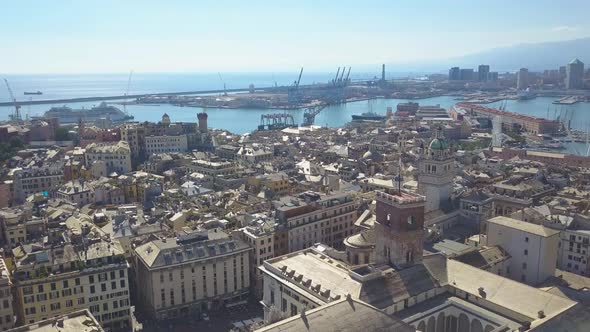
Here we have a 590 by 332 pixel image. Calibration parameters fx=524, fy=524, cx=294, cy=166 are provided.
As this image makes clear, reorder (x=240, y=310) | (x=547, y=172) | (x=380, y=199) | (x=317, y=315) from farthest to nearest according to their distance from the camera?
(x=547, y=172) → (x=240, y=310) → (x=380, y=199) → (x=317, y=315)

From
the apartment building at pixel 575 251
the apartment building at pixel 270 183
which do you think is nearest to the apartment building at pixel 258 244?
the apartment building at pixel 270 183

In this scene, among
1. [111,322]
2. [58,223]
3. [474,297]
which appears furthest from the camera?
[58,223]

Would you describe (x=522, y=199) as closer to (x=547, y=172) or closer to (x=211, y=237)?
(x=547, y=172)

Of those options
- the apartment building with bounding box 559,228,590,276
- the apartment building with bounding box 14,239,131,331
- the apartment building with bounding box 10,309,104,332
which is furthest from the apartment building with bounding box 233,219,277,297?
the apartment building with bounding box 559,228,590,276

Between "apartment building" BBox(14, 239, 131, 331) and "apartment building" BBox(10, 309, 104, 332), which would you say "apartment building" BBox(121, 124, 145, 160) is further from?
"apartment building" BBox(10, 309, 104, 332)

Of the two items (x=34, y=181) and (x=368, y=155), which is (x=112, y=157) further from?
(x=368, y=155)

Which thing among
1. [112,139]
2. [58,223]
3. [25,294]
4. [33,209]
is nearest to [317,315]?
[25,294]

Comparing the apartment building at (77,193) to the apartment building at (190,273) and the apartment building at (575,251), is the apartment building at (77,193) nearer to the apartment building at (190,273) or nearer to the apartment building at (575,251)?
the apartment building at (190,273)
